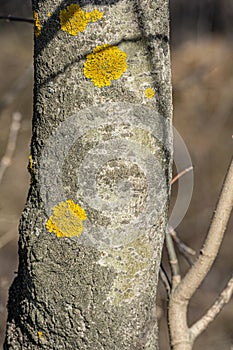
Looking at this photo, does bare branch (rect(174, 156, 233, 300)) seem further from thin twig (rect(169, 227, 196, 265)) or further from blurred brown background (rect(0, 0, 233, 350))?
blurred brown background (rect(0, 0, 233, 350))

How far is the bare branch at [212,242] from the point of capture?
1035 mm

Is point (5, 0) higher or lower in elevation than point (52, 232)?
higher

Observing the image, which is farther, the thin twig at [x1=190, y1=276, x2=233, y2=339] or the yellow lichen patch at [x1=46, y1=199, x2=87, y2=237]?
the thin twig at [x1=190, y1=276, x2=233, y2=339]

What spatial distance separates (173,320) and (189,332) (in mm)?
35

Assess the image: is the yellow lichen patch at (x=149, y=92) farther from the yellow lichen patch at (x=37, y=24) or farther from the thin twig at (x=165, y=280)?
the thin twig at (x=165, y=280)

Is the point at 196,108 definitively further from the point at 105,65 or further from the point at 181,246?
the point at 105,65

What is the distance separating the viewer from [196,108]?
4695 mm

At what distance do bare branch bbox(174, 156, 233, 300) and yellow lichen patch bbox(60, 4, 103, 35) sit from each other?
0.34 meters

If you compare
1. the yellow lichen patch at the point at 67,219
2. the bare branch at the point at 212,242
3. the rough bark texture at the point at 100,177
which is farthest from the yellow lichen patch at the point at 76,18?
the bare branch at the point at 212,242

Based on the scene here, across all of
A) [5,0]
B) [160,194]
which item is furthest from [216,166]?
[160,194]

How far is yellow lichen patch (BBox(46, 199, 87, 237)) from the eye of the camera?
2.75ft

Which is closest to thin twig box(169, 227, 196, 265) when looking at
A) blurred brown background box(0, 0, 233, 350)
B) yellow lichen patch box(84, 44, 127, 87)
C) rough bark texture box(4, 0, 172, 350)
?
rough bark texture box(4, 0, 172, 350)

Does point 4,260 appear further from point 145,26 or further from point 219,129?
point 145,26

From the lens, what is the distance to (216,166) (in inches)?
182
